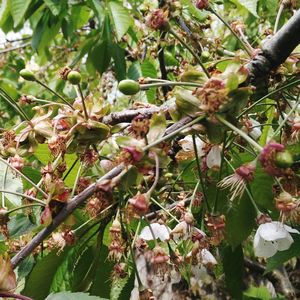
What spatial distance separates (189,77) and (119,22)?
1.08 metres

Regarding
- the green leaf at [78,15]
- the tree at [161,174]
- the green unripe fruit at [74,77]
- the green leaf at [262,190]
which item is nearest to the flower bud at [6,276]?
the tree at [161,174]

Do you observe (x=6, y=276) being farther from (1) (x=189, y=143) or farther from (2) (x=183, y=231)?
(1) (x=189, y=143)

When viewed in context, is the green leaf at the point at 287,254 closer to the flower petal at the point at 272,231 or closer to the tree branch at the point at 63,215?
the flower petal at the point at 272,231

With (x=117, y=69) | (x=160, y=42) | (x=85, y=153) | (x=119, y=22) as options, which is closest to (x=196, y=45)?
(x=160, y=42)

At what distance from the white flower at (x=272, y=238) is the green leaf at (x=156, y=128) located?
0.84 ft

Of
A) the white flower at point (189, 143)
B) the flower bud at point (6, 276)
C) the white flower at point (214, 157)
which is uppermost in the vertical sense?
the white flower at point (214, 157)

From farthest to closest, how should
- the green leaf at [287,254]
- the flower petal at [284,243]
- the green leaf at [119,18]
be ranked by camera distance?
the green leaf at [119,18]
the green leaf at [287,254]
the flower petal at [284,243]

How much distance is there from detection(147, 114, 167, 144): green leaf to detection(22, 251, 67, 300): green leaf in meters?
0.41

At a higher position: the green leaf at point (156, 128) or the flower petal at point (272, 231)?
the green leaf at point (156, 128)

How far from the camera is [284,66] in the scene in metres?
0.78

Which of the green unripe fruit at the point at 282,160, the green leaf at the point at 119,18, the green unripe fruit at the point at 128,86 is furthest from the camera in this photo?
the green leaf at the point at 119,18

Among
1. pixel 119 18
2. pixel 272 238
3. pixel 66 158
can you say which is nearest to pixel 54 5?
pixel 119 18

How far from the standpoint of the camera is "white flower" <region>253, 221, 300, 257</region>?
2.40 feet

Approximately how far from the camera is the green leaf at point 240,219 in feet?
2.61
